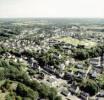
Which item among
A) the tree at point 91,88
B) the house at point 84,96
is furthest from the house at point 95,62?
the house at point 84,96

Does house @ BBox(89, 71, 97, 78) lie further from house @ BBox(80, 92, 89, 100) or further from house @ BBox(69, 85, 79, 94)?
house @ BBox(80, 92, 89, 100)

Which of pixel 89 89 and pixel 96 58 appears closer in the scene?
pixel 89 89

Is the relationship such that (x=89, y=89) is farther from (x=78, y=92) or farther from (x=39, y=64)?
(x=39, y=64)

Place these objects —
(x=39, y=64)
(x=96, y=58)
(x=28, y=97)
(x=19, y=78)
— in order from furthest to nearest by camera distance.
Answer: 1. (x=96, y=58)
2. (x=39, y=64)
3. (x=19, y=78)
4. (x=28, y=97)

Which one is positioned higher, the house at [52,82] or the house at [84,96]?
the house at [52,82]

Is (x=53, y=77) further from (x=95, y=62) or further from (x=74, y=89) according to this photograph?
(x=95, y=62)

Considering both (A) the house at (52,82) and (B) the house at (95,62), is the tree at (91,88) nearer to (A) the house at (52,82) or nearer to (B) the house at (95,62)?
(A) the house at (52,82)

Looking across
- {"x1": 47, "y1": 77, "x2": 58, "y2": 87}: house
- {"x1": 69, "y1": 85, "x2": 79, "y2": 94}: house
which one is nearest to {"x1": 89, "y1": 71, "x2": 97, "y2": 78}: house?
{"x1": 69, "y1": 85, "x2": 79, "y2": 94}: house

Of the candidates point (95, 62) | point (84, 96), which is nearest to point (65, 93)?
point (84, 96)

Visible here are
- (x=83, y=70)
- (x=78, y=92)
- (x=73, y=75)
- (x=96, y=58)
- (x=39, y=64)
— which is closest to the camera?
(x=78, y=92)

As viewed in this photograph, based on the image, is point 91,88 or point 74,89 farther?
point 74,89

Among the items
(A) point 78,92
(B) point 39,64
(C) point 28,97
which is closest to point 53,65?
(B) point 39,64
